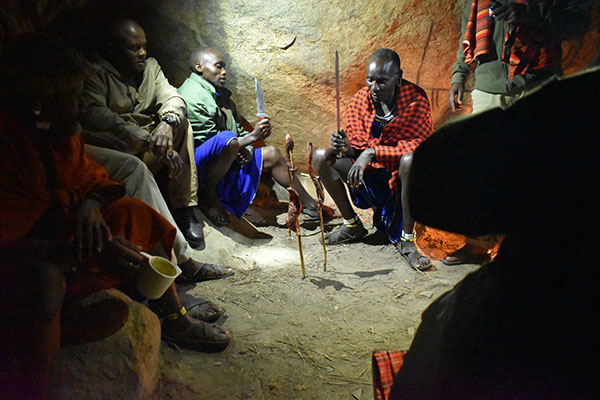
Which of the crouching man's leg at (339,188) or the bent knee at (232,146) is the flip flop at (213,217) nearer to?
the bent knee at (232,146)

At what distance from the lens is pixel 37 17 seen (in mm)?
2143

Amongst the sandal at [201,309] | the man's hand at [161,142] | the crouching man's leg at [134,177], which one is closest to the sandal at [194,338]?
the sandal at [201,309]

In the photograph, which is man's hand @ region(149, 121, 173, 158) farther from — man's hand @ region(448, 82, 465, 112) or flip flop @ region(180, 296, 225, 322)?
man's hand @ region(448, 82, 465, 112)

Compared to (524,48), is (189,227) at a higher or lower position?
lower

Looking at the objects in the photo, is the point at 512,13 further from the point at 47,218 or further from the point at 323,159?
the point at 47,218

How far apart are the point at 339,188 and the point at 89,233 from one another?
8.01 feet

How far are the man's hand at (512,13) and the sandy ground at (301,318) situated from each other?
186 cm

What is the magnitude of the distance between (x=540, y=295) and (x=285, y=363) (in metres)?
1.34

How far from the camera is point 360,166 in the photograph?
121 inches

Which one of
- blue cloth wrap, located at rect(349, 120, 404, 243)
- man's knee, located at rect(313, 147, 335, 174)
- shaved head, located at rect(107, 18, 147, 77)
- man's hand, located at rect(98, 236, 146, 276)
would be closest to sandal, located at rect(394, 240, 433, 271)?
blue cloth wrap, located at rect(349, 120, 404, 243)

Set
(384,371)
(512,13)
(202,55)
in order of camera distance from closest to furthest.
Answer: (384,371)
(512,13)
(202,55)

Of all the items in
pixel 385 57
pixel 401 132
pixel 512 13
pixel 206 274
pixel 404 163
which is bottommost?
pixel 206 274

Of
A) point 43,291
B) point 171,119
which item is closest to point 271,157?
point 171,119

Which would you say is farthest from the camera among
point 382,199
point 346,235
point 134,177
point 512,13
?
point 346,235
